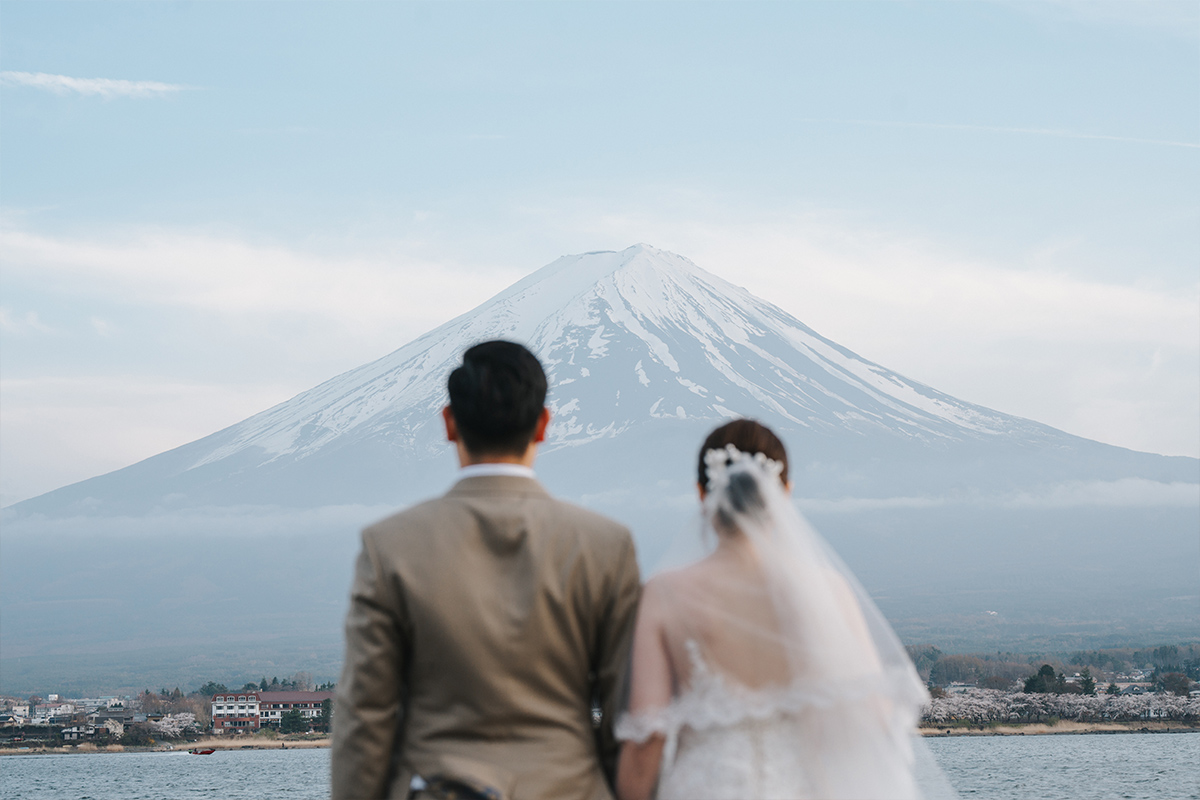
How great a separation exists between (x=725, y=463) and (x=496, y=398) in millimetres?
734

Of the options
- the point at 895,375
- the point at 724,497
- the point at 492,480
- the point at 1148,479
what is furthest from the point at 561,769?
the point at 1148,479

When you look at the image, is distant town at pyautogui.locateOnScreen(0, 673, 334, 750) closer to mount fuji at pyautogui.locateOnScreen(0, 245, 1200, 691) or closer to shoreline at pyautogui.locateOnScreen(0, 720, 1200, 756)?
shoreline at pyautogui.locateOnScreen(0, 720, 1200, 756)

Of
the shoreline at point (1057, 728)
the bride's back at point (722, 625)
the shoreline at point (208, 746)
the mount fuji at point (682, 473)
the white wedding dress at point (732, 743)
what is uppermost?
the mount fuji at point (682, 473)

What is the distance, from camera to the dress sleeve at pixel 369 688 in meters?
2.46

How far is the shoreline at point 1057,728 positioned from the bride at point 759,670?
64137 mm

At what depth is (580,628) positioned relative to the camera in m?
2.59

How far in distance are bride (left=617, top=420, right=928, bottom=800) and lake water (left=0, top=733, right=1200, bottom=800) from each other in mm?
31259

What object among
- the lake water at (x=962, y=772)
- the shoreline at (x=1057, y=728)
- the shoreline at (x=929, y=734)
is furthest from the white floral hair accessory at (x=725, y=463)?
the shoreline at (x=1057, y=728)

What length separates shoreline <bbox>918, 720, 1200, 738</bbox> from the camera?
2490 inches

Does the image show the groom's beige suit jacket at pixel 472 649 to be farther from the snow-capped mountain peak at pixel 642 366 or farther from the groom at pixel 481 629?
the snow-capped mountain peak at pixel 642 366

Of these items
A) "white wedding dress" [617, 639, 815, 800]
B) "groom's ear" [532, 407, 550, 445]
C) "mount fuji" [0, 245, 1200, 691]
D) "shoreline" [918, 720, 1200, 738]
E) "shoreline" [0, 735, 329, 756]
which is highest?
"mount fuji" [0, 245, 1200, 691]

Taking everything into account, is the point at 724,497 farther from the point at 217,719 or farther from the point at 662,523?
the point at 662,523

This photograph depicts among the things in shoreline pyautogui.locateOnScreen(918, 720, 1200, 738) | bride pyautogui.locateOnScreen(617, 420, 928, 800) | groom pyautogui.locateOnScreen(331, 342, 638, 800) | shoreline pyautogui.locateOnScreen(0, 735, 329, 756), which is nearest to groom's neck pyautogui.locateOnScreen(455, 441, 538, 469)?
groom pyautogui.locateOnScreen(331, 342, 638, 800)

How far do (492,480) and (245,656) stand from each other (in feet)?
459
